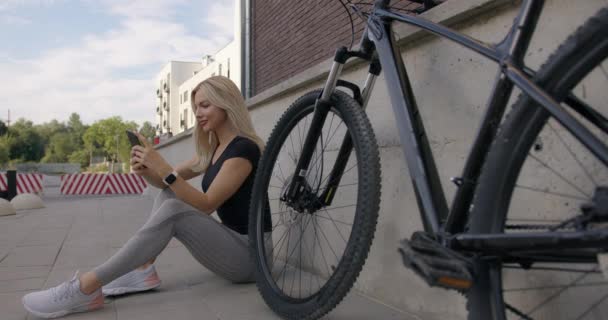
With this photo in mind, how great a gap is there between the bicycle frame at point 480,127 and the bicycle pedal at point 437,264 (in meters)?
0.05

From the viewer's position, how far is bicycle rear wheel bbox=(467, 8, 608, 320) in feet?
4.03

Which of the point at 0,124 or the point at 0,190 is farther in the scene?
the point at 0,124

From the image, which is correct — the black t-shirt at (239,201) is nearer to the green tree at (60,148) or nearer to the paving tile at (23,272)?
the paving tile at (23,272)

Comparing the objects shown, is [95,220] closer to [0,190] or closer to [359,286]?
[359,286]

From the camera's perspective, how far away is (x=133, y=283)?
2859 mm

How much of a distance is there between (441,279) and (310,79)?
233cm

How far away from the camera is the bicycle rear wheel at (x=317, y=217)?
195 cm

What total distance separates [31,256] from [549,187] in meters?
4.11

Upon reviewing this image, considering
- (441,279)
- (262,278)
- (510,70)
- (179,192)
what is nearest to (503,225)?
(441,279)

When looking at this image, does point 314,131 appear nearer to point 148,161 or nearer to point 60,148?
point 148,161

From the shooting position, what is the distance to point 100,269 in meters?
2.47

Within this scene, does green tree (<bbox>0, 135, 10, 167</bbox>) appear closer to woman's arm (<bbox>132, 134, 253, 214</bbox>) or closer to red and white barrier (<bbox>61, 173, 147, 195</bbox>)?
red and white barrier (<bbox>61, 173, 147, 195</bbox>)

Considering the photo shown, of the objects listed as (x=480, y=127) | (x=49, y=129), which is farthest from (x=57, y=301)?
(x=49, y=129)

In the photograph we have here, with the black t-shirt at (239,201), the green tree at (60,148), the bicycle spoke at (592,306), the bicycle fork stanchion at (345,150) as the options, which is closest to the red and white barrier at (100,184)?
the black t-shirt at (239,201)
